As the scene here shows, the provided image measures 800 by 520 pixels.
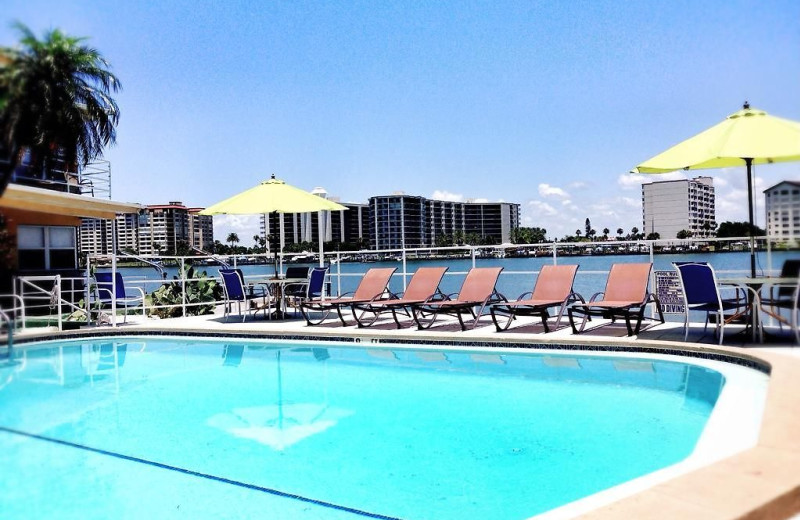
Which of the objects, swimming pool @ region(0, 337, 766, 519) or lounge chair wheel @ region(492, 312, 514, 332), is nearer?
swimming pool @ region(0, 337, 766, 519)

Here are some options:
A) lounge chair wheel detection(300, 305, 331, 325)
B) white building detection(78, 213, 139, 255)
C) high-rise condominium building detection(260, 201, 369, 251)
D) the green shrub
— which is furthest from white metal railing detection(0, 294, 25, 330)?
the green shrub

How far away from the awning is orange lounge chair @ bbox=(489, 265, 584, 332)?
6817 millimetres

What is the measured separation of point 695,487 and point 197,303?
1022cm

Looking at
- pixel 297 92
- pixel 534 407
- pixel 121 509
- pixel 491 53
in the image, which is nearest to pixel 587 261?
pixel 534 407

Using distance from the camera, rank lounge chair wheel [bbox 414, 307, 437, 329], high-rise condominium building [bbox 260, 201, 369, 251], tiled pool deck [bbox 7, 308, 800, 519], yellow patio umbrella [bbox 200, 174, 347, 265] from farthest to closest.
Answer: high-rise condominium building [bbox 260, 201, 369, 251], yellow patio umbrella [bbox 200, 174, 347, 265], lounge chair wheel [bbox 414, 307, 437, 329], tiled pool deck [bbox 7, 308, 800, 519]

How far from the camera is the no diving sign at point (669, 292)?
8.16 metres

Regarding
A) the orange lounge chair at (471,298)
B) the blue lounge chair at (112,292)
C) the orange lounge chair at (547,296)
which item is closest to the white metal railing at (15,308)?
the orange lounge chair at (547,296)

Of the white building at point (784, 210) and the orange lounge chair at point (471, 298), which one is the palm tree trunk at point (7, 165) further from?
the orange lounge chair at point (471, 298)

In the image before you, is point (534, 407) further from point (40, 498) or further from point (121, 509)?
point (40, 498)

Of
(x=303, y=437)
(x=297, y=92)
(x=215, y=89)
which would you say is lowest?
(x=303, y=437)

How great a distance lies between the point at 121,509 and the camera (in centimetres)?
306

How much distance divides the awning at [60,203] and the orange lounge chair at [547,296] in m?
6.82

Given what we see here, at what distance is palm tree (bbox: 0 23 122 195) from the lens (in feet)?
2.51

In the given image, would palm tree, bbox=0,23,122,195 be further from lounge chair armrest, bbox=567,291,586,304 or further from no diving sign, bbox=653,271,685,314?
no diving sign, bbox=653,271,685,314
